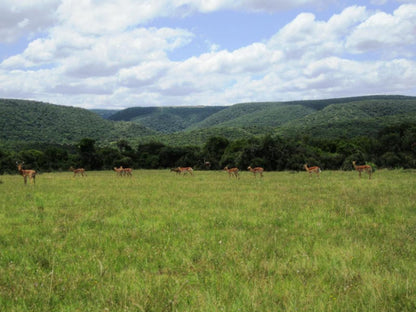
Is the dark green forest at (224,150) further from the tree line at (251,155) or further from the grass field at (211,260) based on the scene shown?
the grass field at (211,260)

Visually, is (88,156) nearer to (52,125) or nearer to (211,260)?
(211,260)

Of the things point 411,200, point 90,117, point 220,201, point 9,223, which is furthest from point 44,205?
point 90,117

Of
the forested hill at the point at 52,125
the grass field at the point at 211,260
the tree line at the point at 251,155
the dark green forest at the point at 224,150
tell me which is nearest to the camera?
the grass field at the point at 211,260

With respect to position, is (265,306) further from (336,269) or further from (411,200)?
(411,200)

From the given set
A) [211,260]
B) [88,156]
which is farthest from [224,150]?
[211,260]

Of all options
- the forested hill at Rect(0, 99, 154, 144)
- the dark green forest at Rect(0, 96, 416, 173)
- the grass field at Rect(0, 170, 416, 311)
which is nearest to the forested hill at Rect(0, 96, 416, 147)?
the forested hill at Rect(0, 99, 154, 144)

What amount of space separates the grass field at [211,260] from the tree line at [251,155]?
3200cm

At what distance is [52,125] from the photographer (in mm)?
128750

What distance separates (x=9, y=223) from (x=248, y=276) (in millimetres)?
8012

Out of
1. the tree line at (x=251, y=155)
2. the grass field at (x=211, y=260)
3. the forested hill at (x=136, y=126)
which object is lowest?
the grass field at (x=211, y=260)

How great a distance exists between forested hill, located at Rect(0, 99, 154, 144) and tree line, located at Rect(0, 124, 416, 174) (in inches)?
1567

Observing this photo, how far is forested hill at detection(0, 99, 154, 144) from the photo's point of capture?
112 meters

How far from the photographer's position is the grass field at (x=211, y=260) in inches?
171

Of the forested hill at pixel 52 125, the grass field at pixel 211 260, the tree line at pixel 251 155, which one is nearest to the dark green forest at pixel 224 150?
the tree line at pixel 251 155
